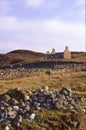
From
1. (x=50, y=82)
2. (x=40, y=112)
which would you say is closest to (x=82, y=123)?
(x=40, y=112)

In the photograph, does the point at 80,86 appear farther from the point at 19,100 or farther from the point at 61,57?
the point at 61,57

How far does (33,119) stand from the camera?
20.4 m

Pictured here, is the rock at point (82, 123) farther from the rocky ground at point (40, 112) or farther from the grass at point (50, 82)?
the grass at point (50, 82)

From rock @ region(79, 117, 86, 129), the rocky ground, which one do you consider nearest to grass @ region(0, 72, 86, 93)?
the rocky ground

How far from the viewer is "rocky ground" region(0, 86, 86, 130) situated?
2006 centimetres

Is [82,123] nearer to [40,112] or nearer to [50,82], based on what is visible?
[40,112]

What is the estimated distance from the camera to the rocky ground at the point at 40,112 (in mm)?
20062

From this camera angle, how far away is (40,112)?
2095 centimetres

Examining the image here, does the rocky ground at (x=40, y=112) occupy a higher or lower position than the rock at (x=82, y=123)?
higher

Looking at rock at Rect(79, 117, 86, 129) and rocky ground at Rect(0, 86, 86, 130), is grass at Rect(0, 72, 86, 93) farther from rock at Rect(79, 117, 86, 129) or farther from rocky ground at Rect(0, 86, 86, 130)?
rock at Rect(79, 117, 86, 129)

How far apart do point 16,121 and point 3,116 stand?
65cm

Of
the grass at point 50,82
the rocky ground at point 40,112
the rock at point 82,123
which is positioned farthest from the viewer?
the grass at point 50,82

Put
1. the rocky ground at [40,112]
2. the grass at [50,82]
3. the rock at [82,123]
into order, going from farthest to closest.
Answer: the grass at [50,82] < the rock at [82,123] < the rocky ground at [40,112]

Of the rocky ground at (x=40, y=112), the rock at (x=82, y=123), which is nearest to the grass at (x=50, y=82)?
the rocky ground at (x=40, y=112)
